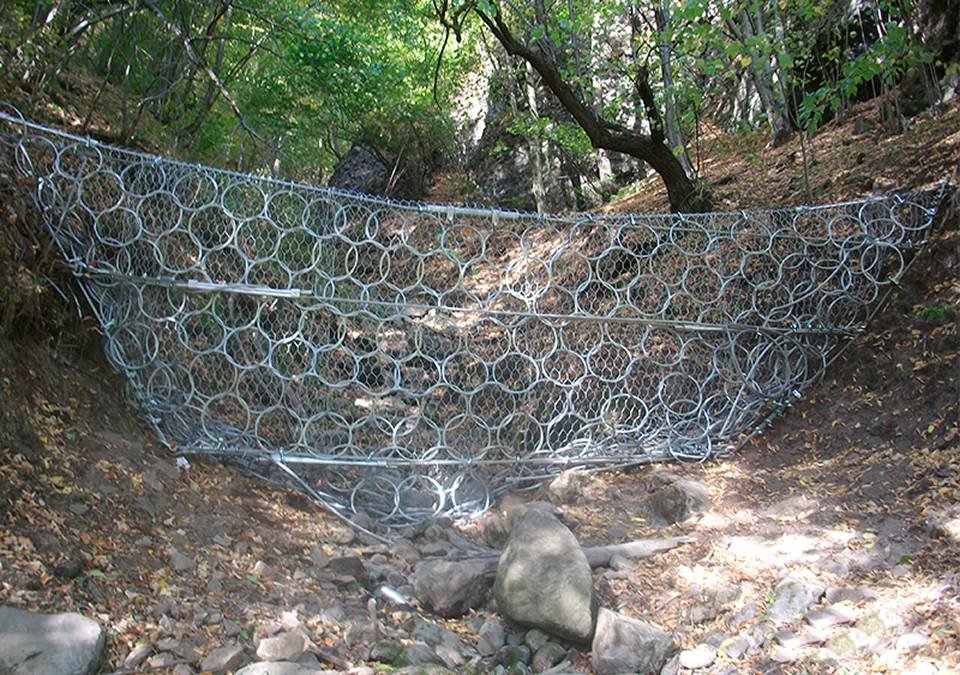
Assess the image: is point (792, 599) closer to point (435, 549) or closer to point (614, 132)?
point (435, 549)

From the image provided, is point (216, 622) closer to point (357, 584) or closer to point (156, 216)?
point (357, 584)

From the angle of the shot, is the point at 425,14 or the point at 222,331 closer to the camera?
the point at 222,331

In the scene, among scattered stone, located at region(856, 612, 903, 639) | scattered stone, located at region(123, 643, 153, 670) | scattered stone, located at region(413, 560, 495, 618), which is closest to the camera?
scattered stone, located at region(123, 643, 153, 670)

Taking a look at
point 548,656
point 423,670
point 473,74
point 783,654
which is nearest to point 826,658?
point 783,654

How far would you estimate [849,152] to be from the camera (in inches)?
257

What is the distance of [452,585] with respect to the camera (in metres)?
3.13

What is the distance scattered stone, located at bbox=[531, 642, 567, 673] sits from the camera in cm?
284

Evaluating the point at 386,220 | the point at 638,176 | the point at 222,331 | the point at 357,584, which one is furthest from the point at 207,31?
the point at 638,176

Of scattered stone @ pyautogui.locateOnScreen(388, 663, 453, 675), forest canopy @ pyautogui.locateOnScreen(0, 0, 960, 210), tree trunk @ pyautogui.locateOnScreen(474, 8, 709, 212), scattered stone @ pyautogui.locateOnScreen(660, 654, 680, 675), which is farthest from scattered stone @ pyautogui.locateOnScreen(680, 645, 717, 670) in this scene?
tree trunk @ pyautogui.locateOnScreen(474, 8, 709, 212)

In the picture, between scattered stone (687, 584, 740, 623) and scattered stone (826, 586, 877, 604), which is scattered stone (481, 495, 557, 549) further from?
scattered stone (826, 586, 877, 604)

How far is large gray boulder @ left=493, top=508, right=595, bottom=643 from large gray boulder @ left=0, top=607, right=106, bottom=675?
1.45 m

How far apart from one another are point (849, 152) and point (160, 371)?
574 cm

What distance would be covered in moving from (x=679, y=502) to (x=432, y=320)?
1.60 meters

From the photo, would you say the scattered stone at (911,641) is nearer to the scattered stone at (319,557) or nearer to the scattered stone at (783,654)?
the scattered stone at (783,654)
